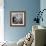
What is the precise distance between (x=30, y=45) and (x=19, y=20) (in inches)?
94.8

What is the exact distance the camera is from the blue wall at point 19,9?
18.1 ft

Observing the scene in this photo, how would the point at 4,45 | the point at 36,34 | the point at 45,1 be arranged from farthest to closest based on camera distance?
the point at 45,1 < the point at 4,45 < the point at 36,34

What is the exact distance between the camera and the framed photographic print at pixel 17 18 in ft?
18.1

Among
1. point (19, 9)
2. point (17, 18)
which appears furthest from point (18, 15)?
point (19, 9)

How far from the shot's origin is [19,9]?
554 cm

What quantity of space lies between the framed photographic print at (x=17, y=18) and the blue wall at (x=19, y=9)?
0.13 meters

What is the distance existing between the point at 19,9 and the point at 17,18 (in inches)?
15.2

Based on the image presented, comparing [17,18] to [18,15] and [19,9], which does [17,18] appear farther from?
[19,9]

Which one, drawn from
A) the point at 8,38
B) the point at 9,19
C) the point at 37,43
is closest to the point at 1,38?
the point at 8,38

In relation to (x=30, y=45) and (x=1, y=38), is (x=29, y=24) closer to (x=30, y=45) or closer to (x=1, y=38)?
(x=1, y=38)

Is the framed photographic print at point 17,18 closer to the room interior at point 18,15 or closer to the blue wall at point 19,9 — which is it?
the room interior at point 18,15

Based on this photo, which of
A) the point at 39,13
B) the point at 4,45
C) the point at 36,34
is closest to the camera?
the point at 36,34

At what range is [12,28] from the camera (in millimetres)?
5562

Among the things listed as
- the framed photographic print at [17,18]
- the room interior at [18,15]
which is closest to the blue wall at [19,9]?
the room interior at [18,15]
